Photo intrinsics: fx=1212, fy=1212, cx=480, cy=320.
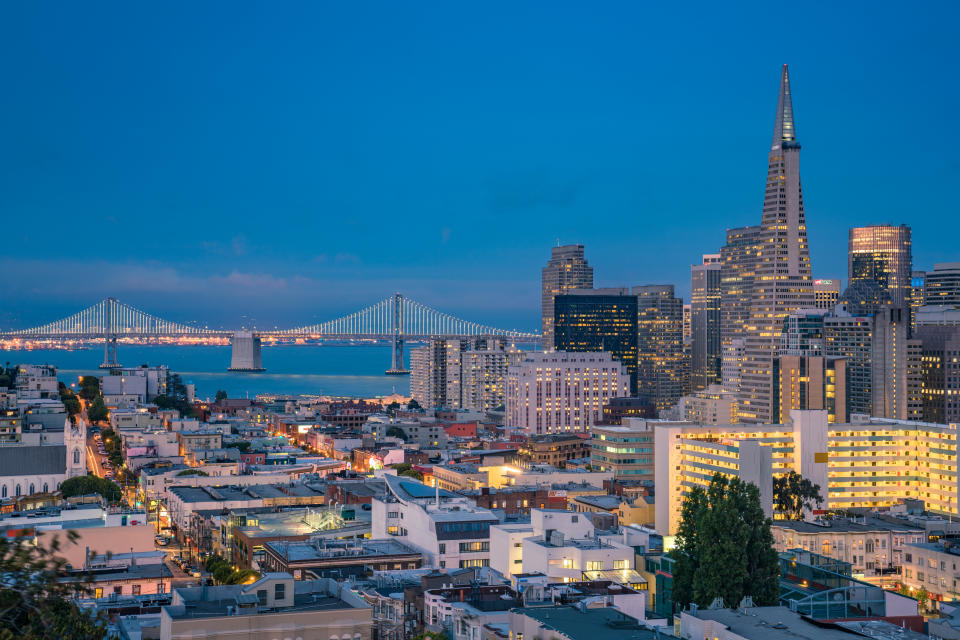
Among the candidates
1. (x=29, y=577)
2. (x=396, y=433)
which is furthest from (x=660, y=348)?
(x=29, y=577)

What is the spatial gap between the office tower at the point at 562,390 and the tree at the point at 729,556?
58.8m

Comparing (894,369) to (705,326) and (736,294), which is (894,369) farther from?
(705,326)

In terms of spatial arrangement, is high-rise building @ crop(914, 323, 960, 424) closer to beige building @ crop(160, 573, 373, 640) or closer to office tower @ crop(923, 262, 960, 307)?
office tower @ crop(923, 262, 960, 307)

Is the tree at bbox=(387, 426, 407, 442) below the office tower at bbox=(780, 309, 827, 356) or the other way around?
below

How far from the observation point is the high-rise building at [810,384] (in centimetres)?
7200

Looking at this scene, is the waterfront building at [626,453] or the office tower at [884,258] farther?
the office tower at [884,258]

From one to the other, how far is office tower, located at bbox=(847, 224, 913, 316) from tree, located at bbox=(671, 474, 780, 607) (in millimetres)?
99496

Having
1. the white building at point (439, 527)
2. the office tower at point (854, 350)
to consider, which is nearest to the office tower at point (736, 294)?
the office tower at point (854, 350)

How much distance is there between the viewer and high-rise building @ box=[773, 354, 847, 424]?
236ft

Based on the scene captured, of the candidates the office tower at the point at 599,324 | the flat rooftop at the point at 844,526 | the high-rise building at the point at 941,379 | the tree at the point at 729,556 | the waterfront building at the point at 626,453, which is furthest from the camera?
the office tower at the point at 599,324

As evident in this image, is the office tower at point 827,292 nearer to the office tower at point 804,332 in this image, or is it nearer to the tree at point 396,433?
the office tower at point 804,332

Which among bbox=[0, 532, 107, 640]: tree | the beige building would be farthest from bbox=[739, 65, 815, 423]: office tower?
bbox=[0, 532, 107, 640]: tree

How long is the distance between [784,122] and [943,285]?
3076cm

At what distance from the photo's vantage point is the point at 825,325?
8694cm
